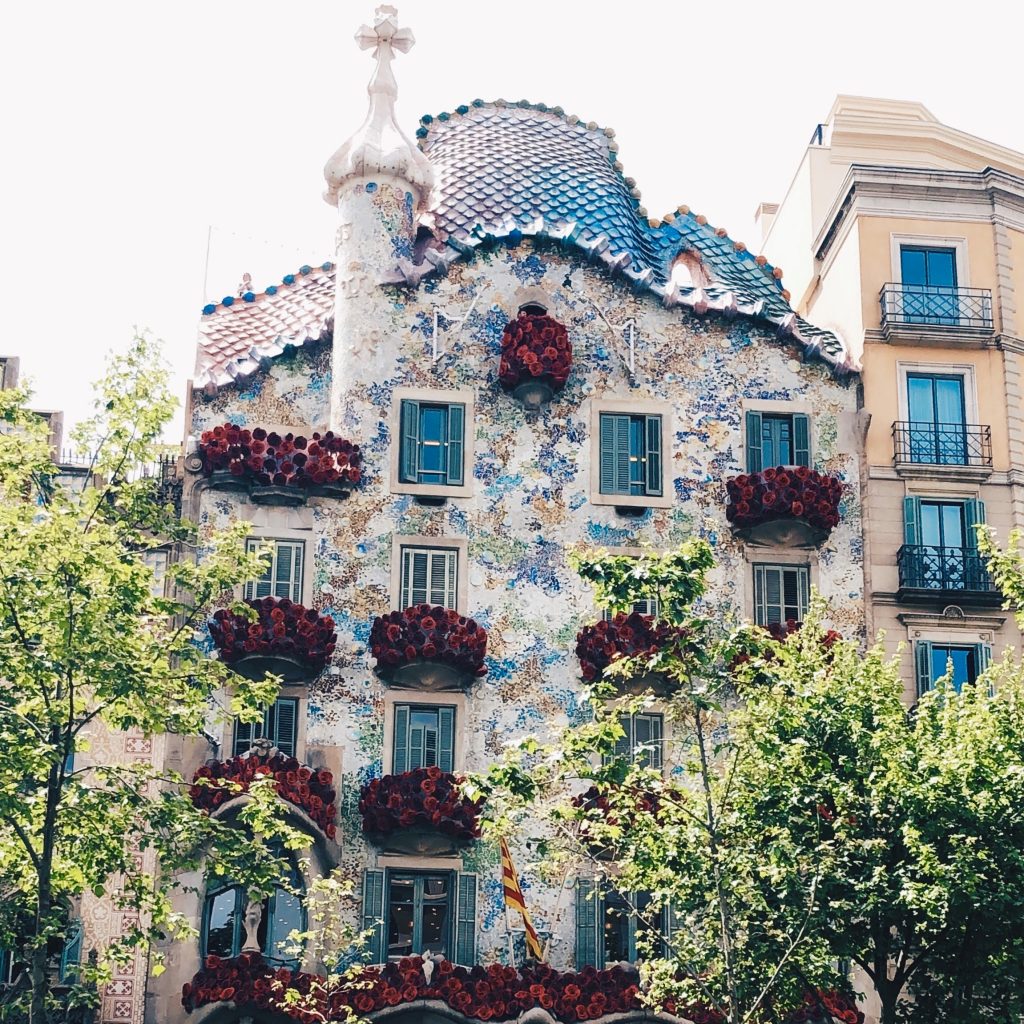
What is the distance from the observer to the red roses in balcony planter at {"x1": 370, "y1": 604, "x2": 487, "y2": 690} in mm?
37469

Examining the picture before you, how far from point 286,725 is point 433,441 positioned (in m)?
6.00

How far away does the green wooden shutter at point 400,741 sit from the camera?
37.6m

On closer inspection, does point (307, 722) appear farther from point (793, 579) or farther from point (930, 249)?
point (930, 249)

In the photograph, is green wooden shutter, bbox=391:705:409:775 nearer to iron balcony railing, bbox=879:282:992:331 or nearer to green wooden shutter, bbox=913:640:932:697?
green wooden shutter, bbox=913:640:932:697

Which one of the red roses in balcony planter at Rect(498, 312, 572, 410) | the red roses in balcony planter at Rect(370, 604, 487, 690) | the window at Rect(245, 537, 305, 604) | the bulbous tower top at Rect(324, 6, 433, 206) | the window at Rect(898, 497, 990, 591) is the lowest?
the red roses in balcony planter at Rect(370, 604, 487, 690)

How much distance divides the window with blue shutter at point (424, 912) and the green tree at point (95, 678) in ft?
15.0

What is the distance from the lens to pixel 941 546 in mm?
39875

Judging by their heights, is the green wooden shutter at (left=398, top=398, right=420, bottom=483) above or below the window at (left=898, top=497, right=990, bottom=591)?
above

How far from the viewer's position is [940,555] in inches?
1563

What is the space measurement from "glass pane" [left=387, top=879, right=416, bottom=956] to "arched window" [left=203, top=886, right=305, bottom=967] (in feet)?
4.93

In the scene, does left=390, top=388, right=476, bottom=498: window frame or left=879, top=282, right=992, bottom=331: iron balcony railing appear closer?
left=390, top=388, right=476, bottom=498: window frame

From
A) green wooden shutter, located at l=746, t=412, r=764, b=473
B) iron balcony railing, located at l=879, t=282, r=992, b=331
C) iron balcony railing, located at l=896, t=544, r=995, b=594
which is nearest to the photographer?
iron balcony railing, located at l=896, t=544, r=995, b=594

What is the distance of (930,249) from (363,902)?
1674 centimetres

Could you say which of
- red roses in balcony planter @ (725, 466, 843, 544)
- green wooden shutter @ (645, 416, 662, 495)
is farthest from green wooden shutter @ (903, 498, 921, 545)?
green wooden shutter @ (645, 416, 662, 495)
